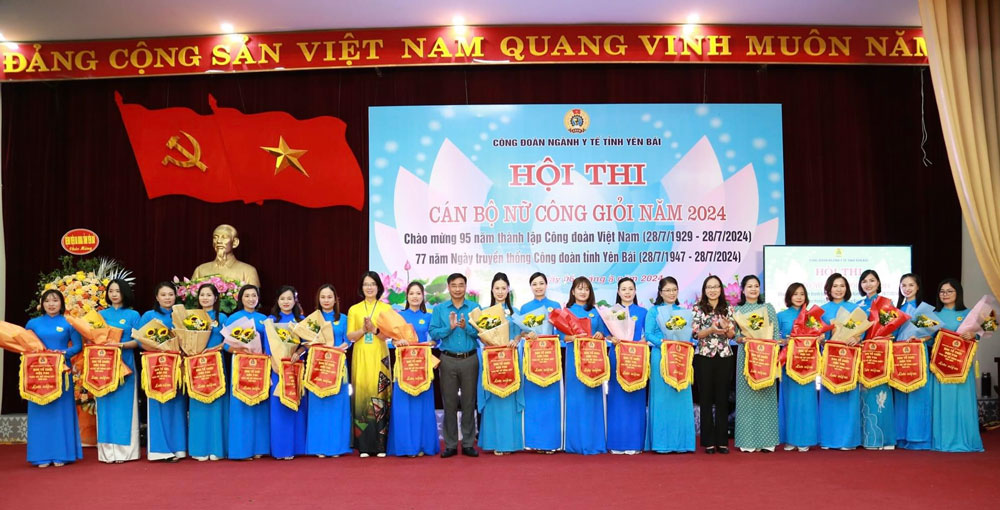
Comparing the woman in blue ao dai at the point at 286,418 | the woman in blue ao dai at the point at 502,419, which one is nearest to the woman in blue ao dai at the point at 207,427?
the woman in blue ao dai at the point at 286,418

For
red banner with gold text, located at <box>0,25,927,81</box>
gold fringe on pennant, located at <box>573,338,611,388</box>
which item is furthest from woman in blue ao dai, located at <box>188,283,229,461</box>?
red banner with gold text, located at <box>0,25,927,81</box>

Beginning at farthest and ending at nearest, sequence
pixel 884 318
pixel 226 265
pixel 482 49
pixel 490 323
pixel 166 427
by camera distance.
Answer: pixel 482 49 → pixel 226 265 → pixel 884 318 → pixel 166 427 → pixel 490 323

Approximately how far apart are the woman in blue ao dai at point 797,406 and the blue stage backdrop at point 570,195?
1.42 m

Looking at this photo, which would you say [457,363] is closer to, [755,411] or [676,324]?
[676,324]

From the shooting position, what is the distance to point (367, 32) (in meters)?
7.83

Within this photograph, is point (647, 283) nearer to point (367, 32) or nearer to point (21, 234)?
point (367, 32)

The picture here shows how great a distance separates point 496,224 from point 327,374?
7.60 ft

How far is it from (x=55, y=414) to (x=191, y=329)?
1.09m

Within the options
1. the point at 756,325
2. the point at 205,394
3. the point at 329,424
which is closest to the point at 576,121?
the point at 756,325

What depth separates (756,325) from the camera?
6.18m

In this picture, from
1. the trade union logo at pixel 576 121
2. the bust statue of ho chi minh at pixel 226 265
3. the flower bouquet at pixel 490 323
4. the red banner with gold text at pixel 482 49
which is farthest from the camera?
the trade union logo at pixel 576 121

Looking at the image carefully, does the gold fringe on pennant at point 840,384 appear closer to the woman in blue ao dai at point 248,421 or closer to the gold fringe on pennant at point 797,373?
the gold fringe on pennant at point 797,373

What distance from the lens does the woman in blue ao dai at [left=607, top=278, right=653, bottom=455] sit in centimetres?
618

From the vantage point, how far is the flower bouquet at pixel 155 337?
20.1ft
